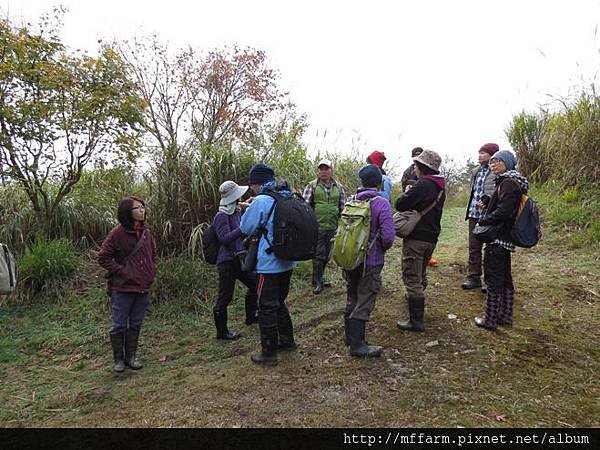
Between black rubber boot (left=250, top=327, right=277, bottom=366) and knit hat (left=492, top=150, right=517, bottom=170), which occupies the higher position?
knit hat (left=492, top=150, right=517, bottom=170)

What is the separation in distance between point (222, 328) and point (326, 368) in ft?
4.83

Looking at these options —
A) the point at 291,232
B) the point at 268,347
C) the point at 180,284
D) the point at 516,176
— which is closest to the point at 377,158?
the point at 516,176

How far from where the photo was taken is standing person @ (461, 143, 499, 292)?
4777 mm

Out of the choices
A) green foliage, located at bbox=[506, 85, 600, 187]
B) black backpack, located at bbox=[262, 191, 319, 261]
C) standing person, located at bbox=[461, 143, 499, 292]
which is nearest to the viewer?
black backpack, located at bbox=[262, 191, 319, 261]

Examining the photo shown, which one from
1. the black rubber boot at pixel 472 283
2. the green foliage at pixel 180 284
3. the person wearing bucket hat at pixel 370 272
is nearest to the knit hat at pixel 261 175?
the person wearing bucket hat at pixel 370 272

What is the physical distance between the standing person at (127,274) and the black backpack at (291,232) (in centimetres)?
131

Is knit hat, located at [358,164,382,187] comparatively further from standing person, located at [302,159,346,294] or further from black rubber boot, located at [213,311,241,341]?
black rubber boot, located at [213,311,241,341]

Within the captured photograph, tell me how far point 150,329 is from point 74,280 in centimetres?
176

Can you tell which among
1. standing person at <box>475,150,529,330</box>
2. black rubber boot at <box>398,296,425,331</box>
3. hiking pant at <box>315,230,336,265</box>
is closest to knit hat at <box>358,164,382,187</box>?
standing person at <box>475,150,529,330</box>

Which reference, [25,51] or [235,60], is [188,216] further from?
[235,60]

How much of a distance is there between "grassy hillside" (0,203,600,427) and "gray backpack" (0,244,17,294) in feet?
3.27

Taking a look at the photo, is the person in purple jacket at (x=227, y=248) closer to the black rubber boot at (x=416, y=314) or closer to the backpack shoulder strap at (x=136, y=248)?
the backpack shoulder strap at (x=136, y=248)

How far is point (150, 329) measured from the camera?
5016 mm

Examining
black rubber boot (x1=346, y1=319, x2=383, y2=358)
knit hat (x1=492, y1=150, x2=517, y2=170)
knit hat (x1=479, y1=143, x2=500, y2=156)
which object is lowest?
black rubber boot (x1=346, y1=319, x2=383, y2=358)
